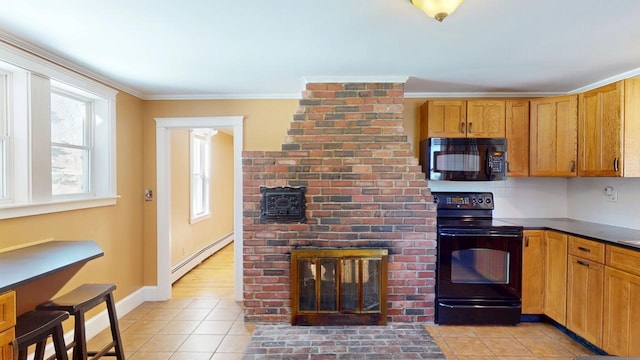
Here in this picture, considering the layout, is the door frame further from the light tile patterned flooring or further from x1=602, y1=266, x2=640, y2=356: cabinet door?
x1=602, y1=266, x2=640, y2=356: cabinet door

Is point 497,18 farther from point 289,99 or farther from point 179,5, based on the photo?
point 289,99

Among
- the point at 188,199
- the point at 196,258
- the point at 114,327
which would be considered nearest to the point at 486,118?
the point at 114,327

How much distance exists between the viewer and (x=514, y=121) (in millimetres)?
3238

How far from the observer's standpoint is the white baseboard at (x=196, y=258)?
168 inches

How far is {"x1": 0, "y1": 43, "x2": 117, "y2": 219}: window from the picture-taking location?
7.13ft

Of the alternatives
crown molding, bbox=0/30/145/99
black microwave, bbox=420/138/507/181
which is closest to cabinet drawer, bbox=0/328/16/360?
crown molding, bbox=0/30/145/99

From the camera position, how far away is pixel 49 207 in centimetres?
234

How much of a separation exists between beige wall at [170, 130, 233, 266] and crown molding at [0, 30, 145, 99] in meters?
1.24

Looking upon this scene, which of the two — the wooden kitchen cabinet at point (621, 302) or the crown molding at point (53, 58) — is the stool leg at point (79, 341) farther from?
the wooden kitchen cabinet at point (621, 302)

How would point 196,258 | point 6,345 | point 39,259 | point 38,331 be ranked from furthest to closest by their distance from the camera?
point 196,258
point 39,259
point 38,331
point 6,345

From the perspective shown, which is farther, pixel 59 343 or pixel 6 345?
pixel 59 343

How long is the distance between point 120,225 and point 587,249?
404 centimetres

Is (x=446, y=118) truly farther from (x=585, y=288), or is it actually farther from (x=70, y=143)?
(x=70, y=143)

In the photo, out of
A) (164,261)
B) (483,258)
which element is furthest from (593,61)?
(164,261)
